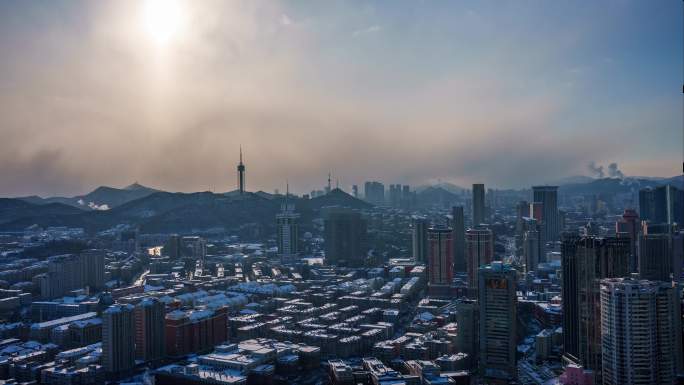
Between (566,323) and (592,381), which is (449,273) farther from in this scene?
(592,381)

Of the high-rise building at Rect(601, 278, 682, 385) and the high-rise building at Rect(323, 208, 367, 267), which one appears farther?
the high-rise building at Rect(323, 208, 367, 267)

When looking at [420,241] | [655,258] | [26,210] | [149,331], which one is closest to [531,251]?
[420,241]

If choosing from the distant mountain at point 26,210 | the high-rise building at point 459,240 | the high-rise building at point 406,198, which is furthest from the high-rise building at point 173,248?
the high-rise building at point 406,198

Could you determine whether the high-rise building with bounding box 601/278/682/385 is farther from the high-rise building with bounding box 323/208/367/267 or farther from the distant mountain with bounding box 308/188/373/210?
the distant mountain with bounding box 308/188/373/210

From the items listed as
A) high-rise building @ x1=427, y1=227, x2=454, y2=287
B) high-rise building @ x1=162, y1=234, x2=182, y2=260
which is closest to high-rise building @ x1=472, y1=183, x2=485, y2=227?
high-rise building @ x1=427, y1=227, x2=454, y2=287

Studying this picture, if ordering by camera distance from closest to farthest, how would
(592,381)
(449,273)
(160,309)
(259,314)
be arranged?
(592,381)
(160,309)
(259,314)
(449,273)

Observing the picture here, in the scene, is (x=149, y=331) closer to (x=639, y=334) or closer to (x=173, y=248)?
(x=639, y=334)

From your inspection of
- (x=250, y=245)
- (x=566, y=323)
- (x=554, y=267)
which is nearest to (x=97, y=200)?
(x=250, y=245)
